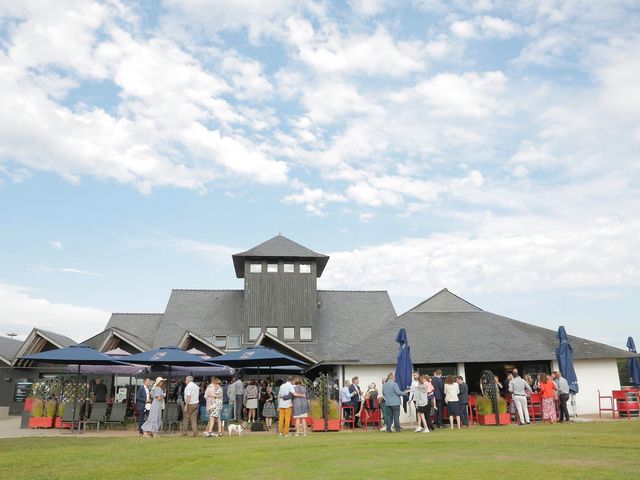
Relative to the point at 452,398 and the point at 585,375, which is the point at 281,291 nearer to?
the point at 585,375

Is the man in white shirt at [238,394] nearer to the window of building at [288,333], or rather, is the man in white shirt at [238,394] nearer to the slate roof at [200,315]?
the slate roof at [200,315]

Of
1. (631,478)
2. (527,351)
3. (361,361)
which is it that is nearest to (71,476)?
(631,478)

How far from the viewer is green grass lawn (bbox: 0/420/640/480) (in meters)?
7.74

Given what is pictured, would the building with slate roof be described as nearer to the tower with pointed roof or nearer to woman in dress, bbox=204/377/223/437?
the tower with pointed roof

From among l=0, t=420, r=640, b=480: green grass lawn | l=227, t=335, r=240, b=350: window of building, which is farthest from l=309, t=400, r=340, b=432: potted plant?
l=227, t=335, r=240, b=350: window of building

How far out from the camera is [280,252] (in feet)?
114

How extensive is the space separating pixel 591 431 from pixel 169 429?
11484 millimetres

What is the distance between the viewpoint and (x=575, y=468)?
775 cm

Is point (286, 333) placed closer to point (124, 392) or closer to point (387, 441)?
point (124, 392)

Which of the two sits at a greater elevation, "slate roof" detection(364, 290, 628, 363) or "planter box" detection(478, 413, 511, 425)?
"slate roof" detection(364, 290, 628, 363)

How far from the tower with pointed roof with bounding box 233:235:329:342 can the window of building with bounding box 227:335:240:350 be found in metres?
0.54

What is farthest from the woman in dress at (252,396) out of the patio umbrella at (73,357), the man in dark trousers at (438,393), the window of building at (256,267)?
the window of building at (256,267)

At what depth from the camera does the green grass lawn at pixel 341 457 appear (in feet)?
25.4

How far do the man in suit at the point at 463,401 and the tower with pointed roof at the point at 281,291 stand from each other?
16.7 meters
